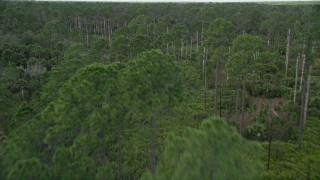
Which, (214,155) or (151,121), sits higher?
(214,155)

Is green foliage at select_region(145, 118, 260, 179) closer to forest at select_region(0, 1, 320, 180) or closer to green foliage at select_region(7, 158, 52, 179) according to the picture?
forest at select_region(0, 1, 320, 180)

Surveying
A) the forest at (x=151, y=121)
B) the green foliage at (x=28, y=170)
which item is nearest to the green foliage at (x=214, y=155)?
the forest at (x=151, y=121)

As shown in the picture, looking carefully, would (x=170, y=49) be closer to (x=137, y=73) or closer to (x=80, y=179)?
(x=137, y=73)

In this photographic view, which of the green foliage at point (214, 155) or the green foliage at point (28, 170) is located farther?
the green foliage at point (214, 155)

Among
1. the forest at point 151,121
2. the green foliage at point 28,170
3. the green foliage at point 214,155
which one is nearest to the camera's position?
the green foliage at point 28,170

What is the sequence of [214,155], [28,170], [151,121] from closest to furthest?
[28,170] < [214,155] < [151,121]

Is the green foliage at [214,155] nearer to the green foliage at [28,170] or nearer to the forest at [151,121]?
the forest at [151,121]

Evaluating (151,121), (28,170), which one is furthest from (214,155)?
(28,170)

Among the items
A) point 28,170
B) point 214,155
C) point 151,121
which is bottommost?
point 151,121

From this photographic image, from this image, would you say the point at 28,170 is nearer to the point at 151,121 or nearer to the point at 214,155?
the point at 214,155

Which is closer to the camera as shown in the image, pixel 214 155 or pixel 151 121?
pixel 214 155

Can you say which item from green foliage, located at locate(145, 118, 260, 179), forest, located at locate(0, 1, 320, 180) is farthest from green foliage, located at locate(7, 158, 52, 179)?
green foliage, located at locate(145, 118, 260, 179)

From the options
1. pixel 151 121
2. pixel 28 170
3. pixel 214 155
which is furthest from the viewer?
pixel 151 121
